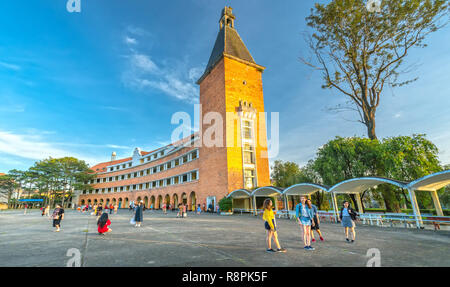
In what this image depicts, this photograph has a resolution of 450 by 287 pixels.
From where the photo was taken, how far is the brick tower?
94.6 feet

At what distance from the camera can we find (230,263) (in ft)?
15.1

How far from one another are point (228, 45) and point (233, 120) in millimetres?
14173

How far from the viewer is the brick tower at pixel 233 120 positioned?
2884 centimetres

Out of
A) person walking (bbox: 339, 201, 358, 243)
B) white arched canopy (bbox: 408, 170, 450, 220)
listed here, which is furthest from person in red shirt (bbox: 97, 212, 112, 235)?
white arched canopy (bbox: 408, 170, 450, 220)

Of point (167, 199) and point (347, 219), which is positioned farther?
point (167, 199)

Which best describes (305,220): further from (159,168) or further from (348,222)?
(159,168)

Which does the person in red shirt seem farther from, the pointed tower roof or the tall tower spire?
the tall tower spire

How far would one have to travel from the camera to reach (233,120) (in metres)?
30.4

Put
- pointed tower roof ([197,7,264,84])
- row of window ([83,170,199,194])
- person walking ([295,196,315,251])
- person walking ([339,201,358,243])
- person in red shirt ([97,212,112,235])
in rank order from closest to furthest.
A: person walking ([295,196,315,251]) < person walking ([339,201,358,243]) < person in red shirt ([97,212,112,235]) < pointed tower roof ([197,7,264,84]) < row of window ([83,170,199,194])

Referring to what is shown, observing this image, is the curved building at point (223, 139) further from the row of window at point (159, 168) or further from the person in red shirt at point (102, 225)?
the person in red shirt at point (102, 225)

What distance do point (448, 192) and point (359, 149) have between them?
3396cm

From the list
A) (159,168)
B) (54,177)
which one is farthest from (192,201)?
(54,177)

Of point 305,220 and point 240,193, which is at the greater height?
point 240,193
